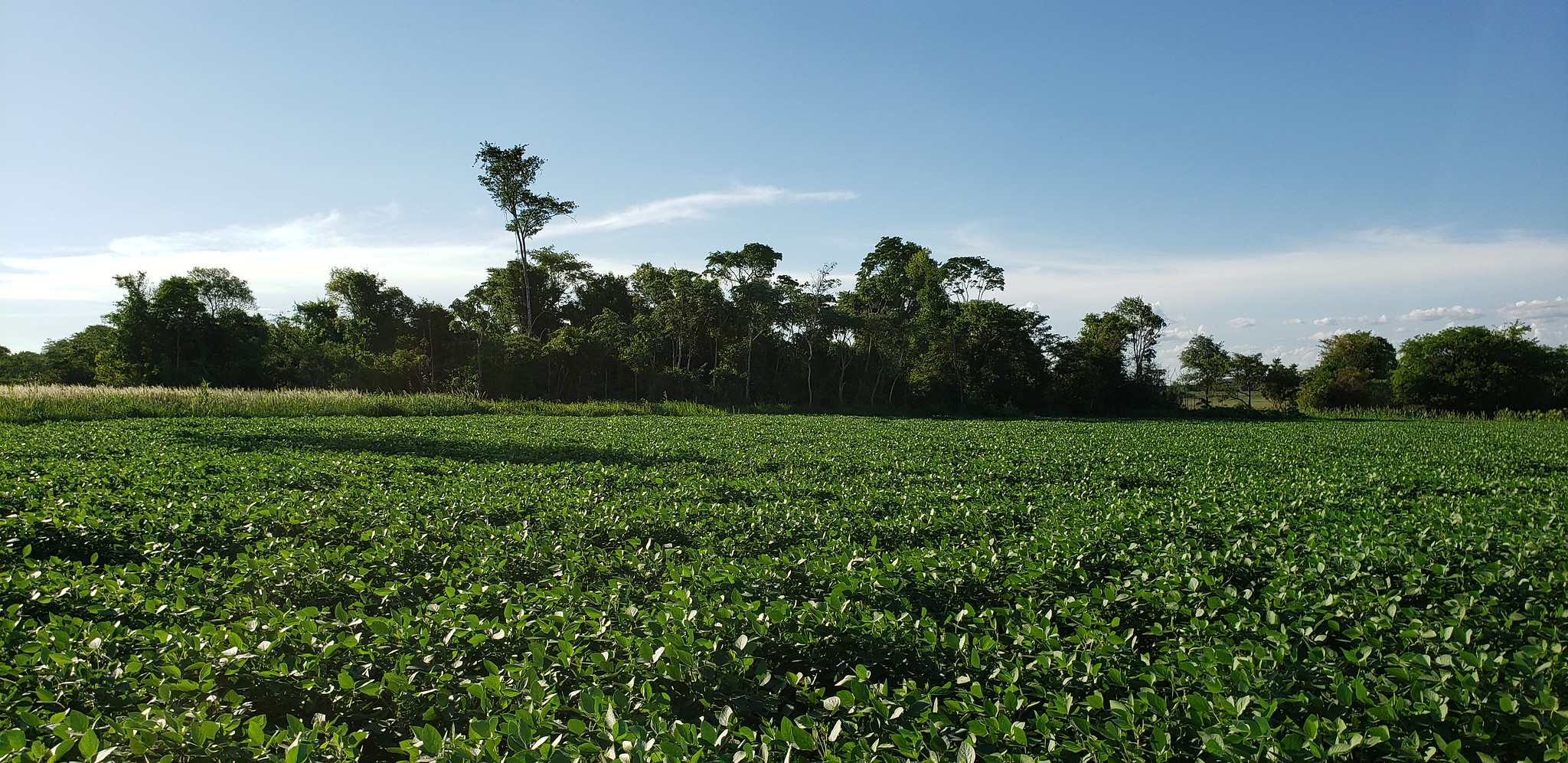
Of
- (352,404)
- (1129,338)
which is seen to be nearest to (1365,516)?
(352,404)

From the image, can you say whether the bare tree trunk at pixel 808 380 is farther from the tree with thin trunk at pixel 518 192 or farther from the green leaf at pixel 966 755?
the green leaf at pixel 966 755

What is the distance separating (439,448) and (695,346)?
95.6ft

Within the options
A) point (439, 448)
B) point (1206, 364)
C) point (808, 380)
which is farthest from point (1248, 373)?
point (439, 448)

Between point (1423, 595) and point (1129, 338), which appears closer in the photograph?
point (1423, 595)

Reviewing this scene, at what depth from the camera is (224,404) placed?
21.3 meters

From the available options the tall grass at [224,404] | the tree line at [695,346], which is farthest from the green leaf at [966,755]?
the tree line at [695,346]

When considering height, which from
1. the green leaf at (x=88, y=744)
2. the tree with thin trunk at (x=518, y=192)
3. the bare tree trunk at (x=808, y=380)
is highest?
the tree with thin trunk at (x=518, y=192)

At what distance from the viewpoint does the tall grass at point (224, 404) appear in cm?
1839

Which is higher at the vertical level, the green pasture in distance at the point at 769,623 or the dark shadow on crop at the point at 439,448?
the dark shadow on crop at the point at 439,448

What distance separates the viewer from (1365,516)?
5887 millimetres

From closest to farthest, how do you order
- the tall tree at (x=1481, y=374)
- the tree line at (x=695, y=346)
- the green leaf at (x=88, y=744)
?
the green leaf at (x=88, y=744) < the tree line at (x=695, y=346) < the tall tree at (x=1481, y=374)

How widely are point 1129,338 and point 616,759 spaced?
51.0 metres

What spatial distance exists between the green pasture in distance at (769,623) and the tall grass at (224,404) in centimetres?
1505

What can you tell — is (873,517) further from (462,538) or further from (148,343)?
(148,343)
